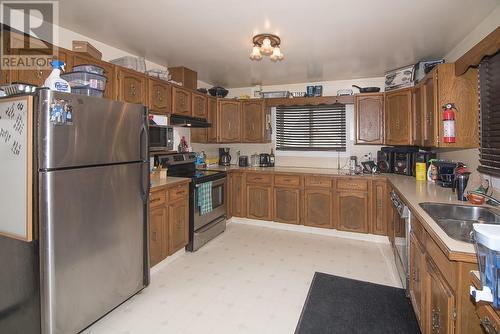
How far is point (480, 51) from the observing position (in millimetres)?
1886

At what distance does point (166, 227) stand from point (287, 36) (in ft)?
7.62

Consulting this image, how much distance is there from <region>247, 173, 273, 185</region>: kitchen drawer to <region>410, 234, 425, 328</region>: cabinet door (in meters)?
2.35

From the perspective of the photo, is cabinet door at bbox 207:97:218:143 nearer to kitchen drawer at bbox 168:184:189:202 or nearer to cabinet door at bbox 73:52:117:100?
kitchen drawer at bbox 168:184:189:202

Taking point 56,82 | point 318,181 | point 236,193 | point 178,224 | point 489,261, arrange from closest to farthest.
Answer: point 489,261
point 56,82
point 178,224
point 318,181
point 236,193

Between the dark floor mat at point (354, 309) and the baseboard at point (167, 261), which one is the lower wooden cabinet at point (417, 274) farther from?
the baseboard at point (167, 261)

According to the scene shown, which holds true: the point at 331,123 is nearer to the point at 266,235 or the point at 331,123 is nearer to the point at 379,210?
the point at 379,210

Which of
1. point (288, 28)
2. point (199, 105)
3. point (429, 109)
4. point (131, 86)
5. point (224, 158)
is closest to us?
point (288, 28)

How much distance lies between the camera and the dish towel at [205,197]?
3391mm

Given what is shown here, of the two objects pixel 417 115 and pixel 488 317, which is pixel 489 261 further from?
pixel 417 115

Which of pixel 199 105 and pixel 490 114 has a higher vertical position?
pixel 199 105

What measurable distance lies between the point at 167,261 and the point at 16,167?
5.86ft

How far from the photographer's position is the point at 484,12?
2191mm

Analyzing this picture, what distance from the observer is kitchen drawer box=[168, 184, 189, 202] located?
289cm

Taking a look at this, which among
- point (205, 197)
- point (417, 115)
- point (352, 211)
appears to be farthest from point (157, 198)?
point (417, 115)
